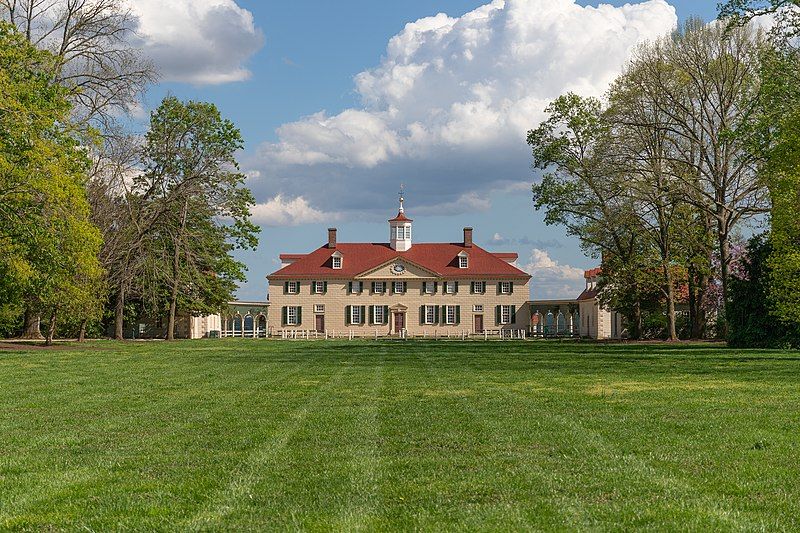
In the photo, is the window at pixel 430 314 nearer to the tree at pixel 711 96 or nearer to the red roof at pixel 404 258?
the red roof at pixel 404 258

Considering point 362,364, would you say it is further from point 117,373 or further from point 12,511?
point 12,511

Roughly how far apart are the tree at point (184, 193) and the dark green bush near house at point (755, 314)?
2475cm

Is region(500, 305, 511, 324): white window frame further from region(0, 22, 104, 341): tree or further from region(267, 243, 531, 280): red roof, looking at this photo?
region(0, 22, 104, 341): tree

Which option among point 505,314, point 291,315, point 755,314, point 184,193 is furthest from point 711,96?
point 291,315

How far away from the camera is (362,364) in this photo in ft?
88.2

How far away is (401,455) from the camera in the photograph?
30.8ft

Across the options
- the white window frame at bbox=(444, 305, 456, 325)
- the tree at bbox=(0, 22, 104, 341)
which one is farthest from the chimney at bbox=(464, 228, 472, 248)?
the tree at bbox=(0, 22, 104, 341)

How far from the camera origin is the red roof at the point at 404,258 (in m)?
76.1

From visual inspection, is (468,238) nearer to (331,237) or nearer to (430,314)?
(430,314)

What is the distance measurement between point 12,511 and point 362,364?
65.9 feet

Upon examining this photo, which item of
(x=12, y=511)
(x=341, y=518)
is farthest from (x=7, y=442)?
(x=341, y=518)

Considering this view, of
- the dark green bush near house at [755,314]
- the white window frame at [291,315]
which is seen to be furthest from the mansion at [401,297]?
the dark green bush near house at [755,314]

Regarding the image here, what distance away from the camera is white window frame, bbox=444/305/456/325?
76.1 m

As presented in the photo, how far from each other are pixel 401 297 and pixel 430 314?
2733 mm
